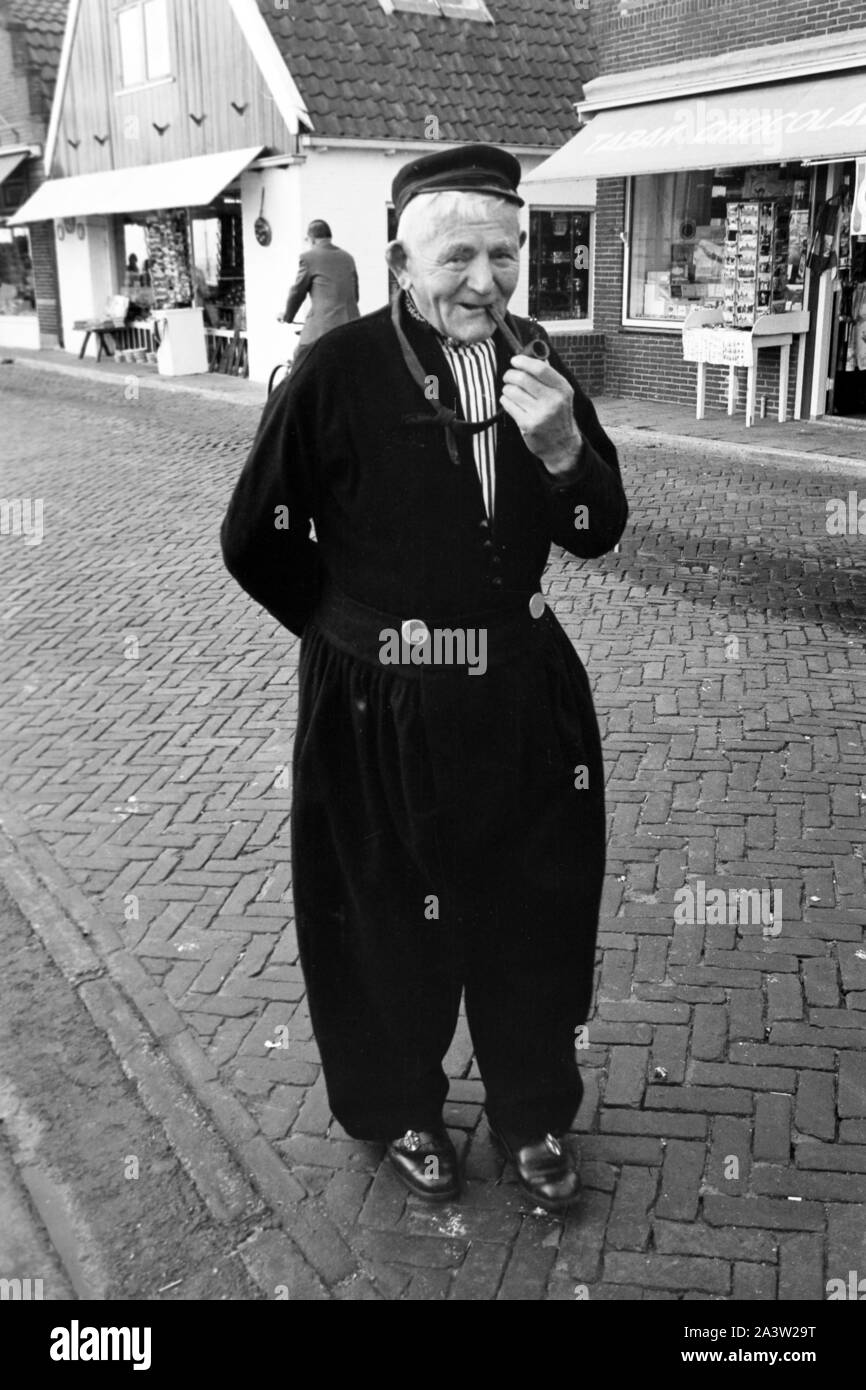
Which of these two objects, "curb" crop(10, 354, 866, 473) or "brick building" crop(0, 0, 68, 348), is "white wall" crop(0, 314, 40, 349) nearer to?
"brick building" crop(0, 0, 68, 348)

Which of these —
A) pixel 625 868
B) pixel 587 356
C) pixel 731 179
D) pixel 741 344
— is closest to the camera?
pixel 625 868

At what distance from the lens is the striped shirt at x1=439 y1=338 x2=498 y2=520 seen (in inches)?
101

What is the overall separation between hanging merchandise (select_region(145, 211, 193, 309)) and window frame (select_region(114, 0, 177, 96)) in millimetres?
1860

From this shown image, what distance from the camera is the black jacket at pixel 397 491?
98.9 inches

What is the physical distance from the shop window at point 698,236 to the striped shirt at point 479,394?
37.7ft

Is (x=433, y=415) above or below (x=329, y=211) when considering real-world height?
below

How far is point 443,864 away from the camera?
274 centimetres

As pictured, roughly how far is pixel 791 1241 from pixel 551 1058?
24.3 inches

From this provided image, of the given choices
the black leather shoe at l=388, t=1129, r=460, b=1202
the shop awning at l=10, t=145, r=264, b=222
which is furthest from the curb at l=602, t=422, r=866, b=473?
the black leather shoe at l=388, t=1129, r=460, b=1202

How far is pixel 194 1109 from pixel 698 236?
13296 millimetres

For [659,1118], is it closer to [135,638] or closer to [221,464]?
[135,638]

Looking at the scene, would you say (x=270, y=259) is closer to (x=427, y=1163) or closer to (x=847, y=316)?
(x=847, y=316)

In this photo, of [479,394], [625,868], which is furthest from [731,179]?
[479,394]

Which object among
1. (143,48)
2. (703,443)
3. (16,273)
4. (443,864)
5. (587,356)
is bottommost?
(703,443)
